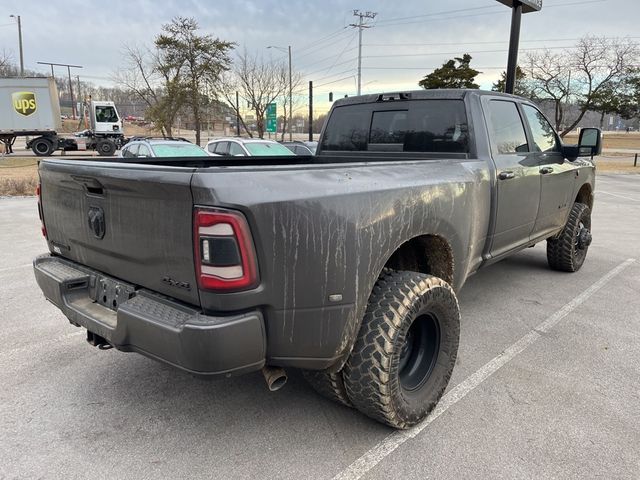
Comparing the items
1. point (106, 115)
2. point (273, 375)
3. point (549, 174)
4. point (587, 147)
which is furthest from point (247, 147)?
point (106, 115)

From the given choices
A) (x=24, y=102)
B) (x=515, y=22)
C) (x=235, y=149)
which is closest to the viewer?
(x=515, y=22)

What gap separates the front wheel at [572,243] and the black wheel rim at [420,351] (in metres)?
3.49

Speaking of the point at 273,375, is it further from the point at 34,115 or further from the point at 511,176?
the point at 34,115

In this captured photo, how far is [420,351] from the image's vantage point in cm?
301

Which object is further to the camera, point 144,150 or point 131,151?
point 131,151

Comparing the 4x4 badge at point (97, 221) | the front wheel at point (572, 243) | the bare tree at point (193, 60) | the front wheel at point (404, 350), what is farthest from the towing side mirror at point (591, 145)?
the bare tree at point (193, 60)

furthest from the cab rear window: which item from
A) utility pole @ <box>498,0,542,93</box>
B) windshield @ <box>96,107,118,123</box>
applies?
windshield @ <box>96,107,118,123</box>

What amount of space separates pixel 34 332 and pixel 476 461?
11.7ft

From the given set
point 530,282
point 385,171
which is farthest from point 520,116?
point 385,171

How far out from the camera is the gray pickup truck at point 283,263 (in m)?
2.04

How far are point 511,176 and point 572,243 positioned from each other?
2.35 m

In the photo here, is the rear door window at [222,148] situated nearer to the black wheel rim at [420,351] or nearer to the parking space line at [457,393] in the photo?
the parking space line at [457,393]

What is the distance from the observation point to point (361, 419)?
2867 millimetres

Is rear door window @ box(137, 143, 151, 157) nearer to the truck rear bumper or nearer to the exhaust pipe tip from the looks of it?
the truck rear bumper
